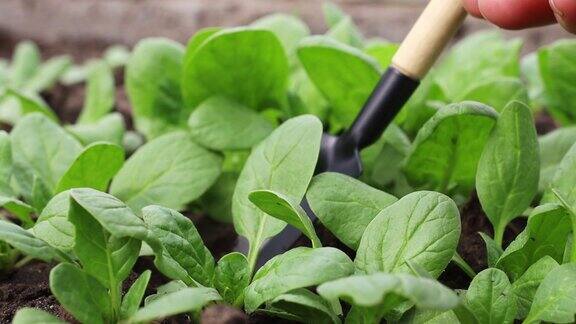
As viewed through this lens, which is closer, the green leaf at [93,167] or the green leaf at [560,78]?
the green leaf at [93,167]

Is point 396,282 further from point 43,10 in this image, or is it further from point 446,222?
point 43,10

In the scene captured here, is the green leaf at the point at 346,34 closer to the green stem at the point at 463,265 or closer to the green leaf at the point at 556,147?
the green leaf at the point at 556,147

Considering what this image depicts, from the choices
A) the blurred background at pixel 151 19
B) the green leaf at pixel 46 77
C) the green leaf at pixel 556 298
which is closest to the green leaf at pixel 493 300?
the green leaf at pixel 556 298

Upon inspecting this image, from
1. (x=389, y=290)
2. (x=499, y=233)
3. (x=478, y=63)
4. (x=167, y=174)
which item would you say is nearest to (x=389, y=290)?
(x=389, y=290)

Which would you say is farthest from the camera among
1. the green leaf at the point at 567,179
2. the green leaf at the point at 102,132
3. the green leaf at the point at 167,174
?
the green leaf at the point at 102,132

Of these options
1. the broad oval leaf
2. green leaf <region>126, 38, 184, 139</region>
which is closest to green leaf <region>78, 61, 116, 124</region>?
green leaf <region>126, 38, 184, 139</region>

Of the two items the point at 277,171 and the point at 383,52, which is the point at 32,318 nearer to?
the point at 277,171
